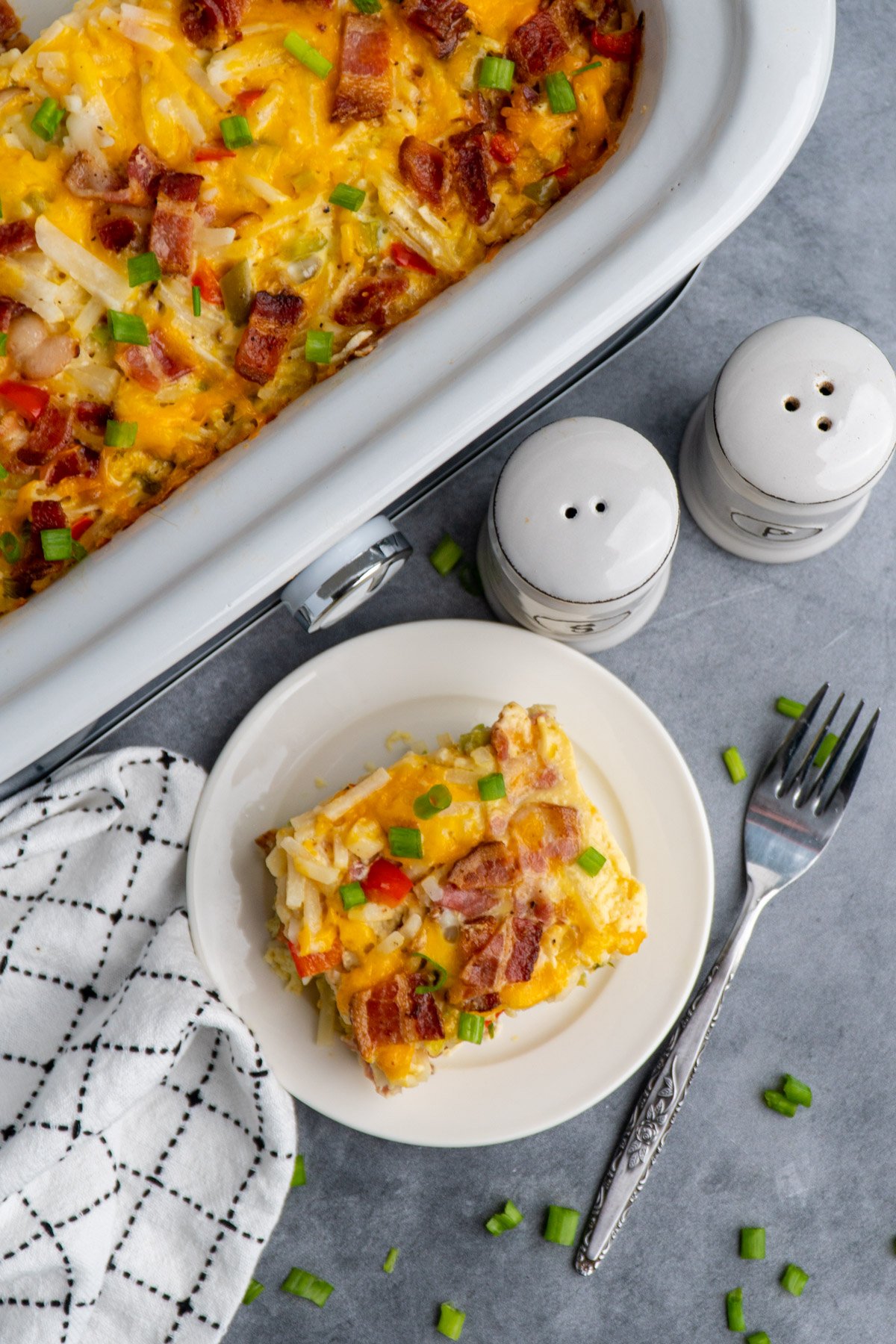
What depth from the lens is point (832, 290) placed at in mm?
2215

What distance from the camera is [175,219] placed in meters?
1.56

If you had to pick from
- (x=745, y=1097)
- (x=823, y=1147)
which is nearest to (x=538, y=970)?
(x=745, y=1097)

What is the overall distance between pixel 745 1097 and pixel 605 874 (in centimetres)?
67

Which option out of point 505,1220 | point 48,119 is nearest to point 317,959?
point 505,1220

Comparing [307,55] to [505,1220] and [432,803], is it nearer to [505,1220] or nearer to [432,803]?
[432,803]

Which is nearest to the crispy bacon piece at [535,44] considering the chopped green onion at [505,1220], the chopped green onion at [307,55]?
the chopped green onion at [307,55]

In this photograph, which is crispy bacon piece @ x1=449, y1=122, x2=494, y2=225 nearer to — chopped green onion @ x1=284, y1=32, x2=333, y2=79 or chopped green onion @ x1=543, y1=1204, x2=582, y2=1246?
chopped green onion @ x1=284, y1=32, x2=333, y2=79

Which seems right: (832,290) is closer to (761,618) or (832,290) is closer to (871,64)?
(871,64)

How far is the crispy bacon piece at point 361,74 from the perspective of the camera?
63.2 inches

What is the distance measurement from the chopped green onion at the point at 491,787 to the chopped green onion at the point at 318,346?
2.28 ft

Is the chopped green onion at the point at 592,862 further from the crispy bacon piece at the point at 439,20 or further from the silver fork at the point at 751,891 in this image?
the crispy bacon piece at the point at 439,20

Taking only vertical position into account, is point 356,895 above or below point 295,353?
below

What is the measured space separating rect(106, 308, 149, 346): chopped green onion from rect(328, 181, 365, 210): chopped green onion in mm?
328

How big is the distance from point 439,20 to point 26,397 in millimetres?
808
